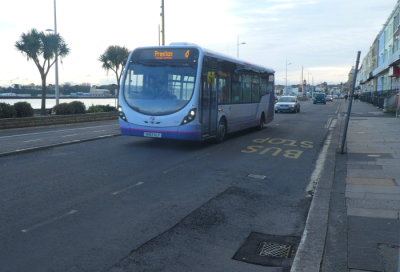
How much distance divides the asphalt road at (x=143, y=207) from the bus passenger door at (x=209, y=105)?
1249mm

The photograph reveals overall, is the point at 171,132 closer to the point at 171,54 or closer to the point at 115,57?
the point at 171,54

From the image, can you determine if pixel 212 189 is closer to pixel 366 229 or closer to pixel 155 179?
pixel 155 179

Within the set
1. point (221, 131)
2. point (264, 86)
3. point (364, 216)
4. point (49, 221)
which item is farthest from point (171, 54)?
point (364, 216)

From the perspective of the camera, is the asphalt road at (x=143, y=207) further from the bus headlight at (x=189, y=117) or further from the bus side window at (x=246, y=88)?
the bus side window at (x=246, y=88)

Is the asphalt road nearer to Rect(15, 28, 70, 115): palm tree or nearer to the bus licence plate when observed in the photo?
the bus licence plate

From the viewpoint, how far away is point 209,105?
13211 millimetres

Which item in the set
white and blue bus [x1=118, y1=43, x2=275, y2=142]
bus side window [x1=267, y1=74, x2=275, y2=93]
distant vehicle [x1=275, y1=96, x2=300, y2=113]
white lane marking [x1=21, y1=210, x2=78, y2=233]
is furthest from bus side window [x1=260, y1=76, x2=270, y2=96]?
distant vehicle [x1=275, y1=96, x2=300, y2=113]

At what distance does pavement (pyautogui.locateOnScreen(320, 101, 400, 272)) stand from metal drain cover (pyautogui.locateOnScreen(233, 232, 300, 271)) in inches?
16.1

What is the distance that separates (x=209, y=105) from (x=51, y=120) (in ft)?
44.0

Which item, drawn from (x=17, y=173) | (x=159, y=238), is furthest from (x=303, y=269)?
(x=17, y=173)

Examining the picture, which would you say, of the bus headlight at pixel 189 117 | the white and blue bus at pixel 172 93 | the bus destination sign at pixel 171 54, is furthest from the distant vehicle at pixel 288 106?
the bus headlight at pixel 189 117

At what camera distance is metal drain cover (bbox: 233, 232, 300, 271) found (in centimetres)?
464

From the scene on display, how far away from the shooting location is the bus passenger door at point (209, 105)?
1272 cm

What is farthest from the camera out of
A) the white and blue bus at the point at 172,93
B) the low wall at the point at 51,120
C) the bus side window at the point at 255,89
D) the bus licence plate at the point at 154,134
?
the low wall at the point at 51,120
